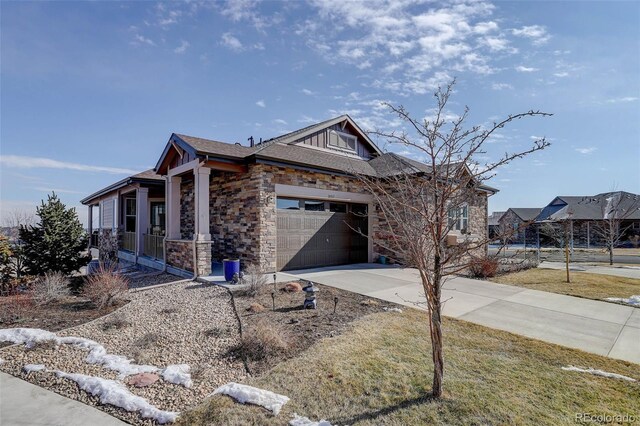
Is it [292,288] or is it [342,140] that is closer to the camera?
[292,288]

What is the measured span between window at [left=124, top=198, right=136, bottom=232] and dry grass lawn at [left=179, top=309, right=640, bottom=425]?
15522 millimetres

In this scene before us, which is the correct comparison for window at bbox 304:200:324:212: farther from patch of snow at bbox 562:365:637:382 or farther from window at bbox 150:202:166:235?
window at bbox 150:202:166:235

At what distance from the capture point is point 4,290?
8.13 meters

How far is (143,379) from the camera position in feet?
12.3

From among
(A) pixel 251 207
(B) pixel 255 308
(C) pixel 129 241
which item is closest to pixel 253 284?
(B) pixel 255 308

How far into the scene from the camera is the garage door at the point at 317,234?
1121cm

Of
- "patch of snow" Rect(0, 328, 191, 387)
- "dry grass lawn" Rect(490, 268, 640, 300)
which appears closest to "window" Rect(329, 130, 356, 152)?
"dry grass lawn" Rect(490, 268, 640, 300)

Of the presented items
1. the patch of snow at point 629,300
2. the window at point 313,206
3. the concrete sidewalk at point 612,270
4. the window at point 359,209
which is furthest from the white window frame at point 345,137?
the patch of snow at point 629,300

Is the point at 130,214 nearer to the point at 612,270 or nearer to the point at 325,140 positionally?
the point at 325,140

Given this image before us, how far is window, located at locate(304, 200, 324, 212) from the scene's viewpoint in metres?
11.9

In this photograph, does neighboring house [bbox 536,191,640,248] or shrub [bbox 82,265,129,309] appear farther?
neighboring house [bbox 536,191,640,248]

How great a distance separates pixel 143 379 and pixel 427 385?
3.37 meters

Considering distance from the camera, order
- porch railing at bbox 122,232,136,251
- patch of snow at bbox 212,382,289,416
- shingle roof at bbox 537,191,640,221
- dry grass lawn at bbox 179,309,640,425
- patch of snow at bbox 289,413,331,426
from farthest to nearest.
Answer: shingle roof at bbox 537,191,640,221, porch railing at bbox 122,232,136,251, patch of snow at bbox 212,382,289,416, dry grass lawn at bbox 179,309,640,425, patch of snow at bbox 289,413,331,426

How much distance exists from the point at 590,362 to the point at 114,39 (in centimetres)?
1205
